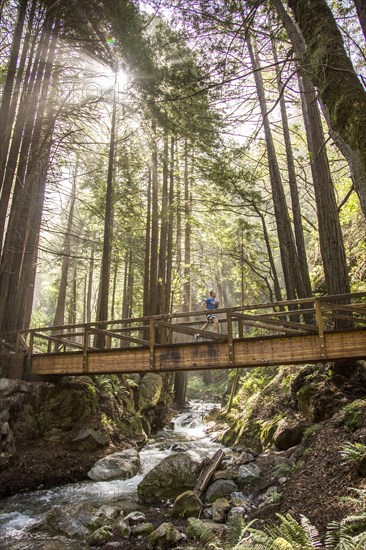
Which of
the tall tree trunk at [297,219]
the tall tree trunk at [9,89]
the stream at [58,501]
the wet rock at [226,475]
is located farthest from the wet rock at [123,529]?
the tall tree trunk at [9,89]

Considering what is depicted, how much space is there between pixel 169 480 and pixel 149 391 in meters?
8.93

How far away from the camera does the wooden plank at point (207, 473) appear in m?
7.71

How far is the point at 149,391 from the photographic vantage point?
16922 mm

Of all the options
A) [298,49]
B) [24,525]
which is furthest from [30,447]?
[298,49]

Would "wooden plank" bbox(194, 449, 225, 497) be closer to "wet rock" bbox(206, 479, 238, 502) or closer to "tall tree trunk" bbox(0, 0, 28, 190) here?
"wet rock" bbox(206, 479, 238, 502)

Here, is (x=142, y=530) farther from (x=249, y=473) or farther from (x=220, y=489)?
(x=249, y=473)

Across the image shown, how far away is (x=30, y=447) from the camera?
9.59 metres

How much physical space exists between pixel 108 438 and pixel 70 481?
79.4 inches

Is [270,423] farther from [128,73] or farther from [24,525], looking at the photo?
[128,73]

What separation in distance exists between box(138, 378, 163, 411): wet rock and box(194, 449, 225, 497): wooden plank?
7573mm

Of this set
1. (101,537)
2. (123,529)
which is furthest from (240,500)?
(101,537)

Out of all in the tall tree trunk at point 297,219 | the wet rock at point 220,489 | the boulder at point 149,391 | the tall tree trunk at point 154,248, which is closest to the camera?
the wet rock at point 220,489

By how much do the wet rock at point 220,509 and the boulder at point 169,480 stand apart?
4.51 feet

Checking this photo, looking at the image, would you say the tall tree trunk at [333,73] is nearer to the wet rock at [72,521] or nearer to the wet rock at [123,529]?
the wet rock at [123,529]
